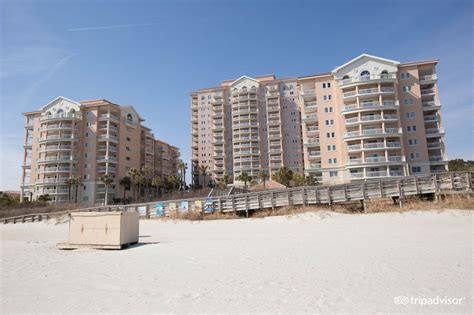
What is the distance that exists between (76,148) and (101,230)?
209ft

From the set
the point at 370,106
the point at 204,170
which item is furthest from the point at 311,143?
the point at 204,170

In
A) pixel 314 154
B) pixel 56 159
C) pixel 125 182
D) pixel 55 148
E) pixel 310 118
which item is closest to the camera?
pixel 314 154

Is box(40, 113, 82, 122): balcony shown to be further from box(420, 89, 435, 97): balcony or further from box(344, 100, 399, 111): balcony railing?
box(420, 89, 435, 97): balcony

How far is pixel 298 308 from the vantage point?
4.30 m

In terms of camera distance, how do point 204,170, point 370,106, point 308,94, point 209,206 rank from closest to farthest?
point 209,206 < point 370,106 < point 308,94 < point 204,170

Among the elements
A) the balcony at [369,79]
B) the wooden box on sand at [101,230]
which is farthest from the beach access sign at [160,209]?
the balcony at [369,79]

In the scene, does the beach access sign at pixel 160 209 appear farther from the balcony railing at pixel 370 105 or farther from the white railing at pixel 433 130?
the white railing at pixel 433 130

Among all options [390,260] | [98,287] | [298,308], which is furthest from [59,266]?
[390,260]

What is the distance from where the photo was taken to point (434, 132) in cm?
4991

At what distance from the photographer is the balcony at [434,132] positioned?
49062 millimetres

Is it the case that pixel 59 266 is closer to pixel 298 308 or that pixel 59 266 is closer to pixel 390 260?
pixel 298 308

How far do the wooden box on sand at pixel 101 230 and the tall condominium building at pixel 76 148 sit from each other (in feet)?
185

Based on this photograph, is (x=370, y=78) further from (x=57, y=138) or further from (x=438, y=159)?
(x=57, y=138)

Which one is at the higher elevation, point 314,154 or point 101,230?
point 314,154
